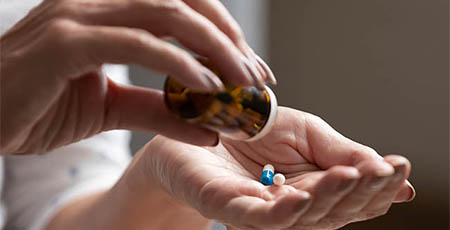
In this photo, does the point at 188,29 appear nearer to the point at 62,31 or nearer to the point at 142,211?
the point at 62,31

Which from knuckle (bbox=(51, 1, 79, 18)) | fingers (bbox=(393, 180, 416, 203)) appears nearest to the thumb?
knuckle (bbox=(51, 1, 79, 18))

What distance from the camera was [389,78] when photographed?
2.06 meters

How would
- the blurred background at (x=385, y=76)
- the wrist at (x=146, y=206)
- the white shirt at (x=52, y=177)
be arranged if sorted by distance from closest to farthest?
1. the wrist at (x=146, y=206)
2. the white shirt at (x=52, y=177)
3. the blurred background at (x=385, y=76)

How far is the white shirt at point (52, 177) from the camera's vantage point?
3.59 ft

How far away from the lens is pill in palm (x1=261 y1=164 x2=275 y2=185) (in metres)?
0.63

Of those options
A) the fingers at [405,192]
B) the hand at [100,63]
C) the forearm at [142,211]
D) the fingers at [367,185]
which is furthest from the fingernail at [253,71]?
the forearm at [142,211]

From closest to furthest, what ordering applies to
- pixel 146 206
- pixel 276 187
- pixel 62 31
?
pixel 62 31 → pixel 276 187 → pixel 146 206

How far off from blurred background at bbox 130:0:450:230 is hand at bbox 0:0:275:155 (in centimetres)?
131

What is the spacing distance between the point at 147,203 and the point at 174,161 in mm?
182

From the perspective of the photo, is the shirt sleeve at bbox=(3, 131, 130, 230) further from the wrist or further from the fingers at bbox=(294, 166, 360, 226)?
the fingers at bbox=(294, 166, 360, 226)

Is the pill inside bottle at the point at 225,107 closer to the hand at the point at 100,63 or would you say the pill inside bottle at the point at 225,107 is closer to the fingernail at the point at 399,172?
the hand at the point at 100,63

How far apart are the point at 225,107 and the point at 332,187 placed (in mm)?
115

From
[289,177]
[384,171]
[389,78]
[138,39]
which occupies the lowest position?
[389,78]

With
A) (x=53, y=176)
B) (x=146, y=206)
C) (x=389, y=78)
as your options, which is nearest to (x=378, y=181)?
(x=146, y=206)
